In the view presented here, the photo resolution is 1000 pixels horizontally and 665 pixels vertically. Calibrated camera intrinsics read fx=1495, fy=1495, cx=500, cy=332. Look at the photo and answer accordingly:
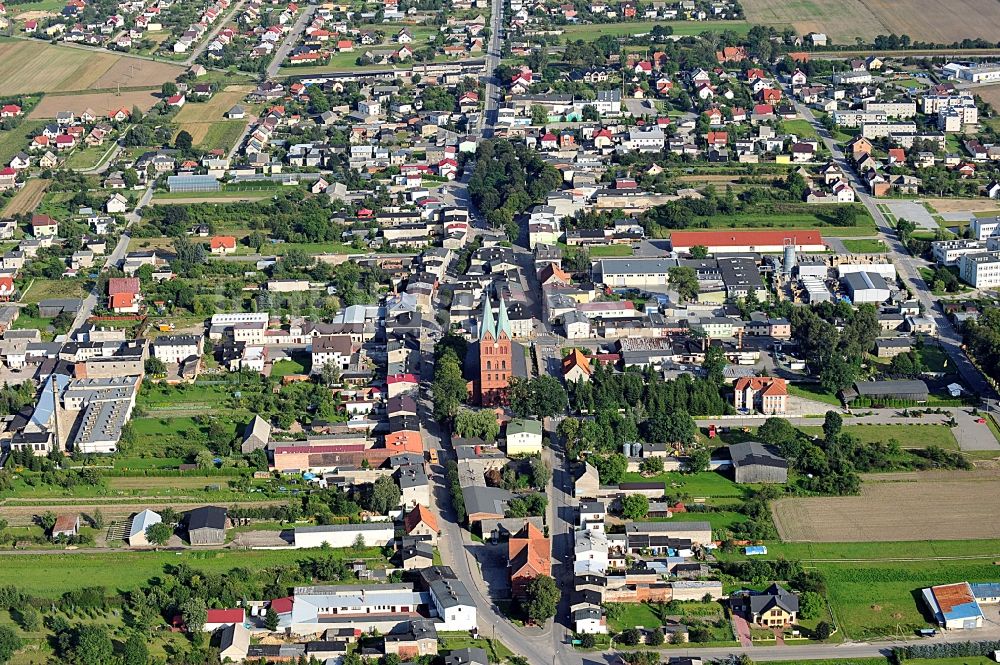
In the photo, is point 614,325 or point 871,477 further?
point 614,325

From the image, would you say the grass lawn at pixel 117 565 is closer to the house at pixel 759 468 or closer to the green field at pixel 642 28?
the house at pixel 759 468

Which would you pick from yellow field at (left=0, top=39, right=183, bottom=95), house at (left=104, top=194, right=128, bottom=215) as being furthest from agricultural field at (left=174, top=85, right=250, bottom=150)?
house at (left=104, top=194, right=128, bottom=215)

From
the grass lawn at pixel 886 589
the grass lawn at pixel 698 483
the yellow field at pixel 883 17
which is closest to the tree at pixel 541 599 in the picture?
the grass lawn at pixel 886 589

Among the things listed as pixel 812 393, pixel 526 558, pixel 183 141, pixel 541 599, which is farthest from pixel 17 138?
pixel 541 599

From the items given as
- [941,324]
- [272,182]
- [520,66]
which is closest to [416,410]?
[941,324]

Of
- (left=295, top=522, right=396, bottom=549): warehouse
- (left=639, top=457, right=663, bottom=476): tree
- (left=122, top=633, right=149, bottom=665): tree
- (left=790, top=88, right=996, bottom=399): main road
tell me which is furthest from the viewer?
(left=790, top=88, right=996, bottom=399): main road

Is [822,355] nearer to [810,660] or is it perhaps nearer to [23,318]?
[810,660]

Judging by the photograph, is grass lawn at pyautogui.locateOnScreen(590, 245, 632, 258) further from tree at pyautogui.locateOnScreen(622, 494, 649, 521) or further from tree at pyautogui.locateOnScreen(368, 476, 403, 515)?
tree at pyautogui.locateOnScreen(368, 476, 403, 515)

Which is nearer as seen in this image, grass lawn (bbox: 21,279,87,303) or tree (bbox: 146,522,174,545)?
tree (bbox: 146,522,174,545)
